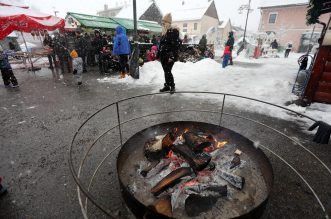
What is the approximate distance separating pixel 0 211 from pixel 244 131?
4699 mm

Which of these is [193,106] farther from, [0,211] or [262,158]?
[0,211]

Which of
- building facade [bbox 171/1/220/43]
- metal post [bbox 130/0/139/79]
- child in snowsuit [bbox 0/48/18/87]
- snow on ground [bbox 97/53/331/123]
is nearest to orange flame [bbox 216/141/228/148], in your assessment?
snow on ground [bbox 97/53/331/123]

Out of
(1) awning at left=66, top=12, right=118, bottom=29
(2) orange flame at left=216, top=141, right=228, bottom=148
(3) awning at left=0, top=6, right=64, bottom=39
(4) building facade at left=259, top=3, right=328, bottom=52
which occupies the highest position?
(4) building facade at left=259, top=3, right=328, bottom=52

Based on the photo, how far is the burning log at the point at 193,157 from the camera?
8.65ft

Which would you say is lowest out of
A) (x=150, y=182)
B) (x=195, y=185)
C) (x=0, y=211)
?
(x=0, y=211)

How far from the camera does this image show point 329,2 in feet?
19.2

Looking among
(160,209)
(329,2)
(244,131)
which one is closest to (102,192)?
(160,209)

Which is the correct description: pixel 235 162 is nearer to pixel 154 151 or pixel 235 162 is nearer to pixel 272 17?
pixel 154 151

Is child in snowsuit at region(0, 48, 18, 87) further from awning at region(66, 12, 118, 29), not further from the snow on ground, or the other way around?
awning at region(66, 12, 118, 29)

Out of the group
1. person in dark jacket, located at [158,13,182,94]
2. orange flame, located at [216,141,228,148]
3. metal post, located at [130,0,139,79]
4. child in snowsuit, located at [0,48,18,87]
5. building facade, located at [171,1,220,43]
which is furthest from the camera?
building facade, located at [171,1,220,43]

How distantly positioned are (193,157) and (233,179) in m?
0.62

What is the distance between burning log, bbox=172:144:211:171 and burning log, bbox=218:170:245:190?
276mm

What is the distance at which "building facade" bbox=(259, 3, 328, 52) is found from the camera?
1238 inches

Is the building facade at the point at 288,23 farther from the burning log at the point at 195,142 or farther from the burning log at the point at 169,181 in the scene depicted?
the burning log at the point at 169,181
